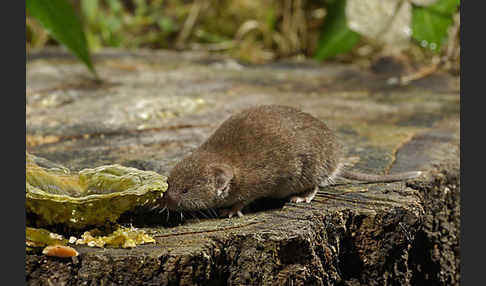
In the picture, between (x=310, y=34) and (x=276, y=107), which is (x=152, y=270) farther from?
(x=310, y=34)

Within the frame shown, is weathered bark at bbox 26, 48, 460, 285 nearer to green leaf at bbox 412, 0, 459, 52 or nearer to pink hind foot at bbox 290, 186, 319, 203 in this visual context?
pink hind foot at bbox 290, 186, 319, 203

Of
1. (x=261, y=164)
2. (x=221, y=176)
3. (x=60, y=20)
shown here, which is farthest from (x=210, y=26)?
(x=221, y=176)

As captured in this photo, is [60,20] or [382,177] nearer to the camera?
[382,177]

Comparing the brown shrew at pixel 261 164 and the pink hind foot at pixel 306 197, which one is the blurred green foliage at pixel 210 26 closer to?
the brown shrew at pixel 261 164

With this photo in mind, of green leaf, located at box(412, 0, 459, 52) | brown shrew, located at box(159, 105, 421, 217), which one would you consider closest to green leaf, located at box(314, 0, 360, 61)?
green leaf, located at box(412, 0, 459, 52)

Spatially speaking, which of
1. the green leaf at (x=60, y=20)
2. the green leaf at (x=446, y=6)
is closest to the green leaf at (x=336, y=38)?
the green leaf at (x=446, y=6)

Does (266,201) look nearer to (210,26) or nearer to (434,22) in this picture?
(434,22)

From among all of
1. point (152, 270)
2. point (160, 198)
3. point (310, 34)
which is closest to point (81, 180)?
point (160, 198)
